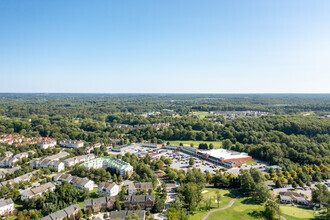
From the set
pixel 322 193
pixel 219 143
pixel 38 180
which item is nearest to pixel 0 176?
pixel 38 180

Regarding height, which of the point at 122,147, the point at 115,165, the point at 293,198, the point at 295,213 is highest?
the point at 115,165

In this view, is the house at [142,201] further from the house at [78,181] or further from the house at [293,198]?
the house at [293,198]

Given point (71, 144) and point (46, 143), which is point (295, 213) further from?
point (46, 143)

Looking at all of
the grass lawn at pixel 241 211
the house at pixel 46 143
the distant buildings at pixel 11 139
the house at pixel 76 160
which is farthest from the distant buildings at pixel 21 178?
the grass lawn at pixel 241 211

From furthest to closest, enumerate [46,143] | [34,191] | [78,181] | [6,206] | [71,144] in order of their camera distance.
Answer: [71,144] < [46,143] < [78,181] < [34,191] < [6,206]

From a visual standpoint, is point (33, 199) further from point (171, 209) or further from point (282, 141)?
point (282, 141)

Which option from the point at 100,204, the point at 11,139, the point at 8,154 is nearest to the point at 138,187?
the point at 100,204
